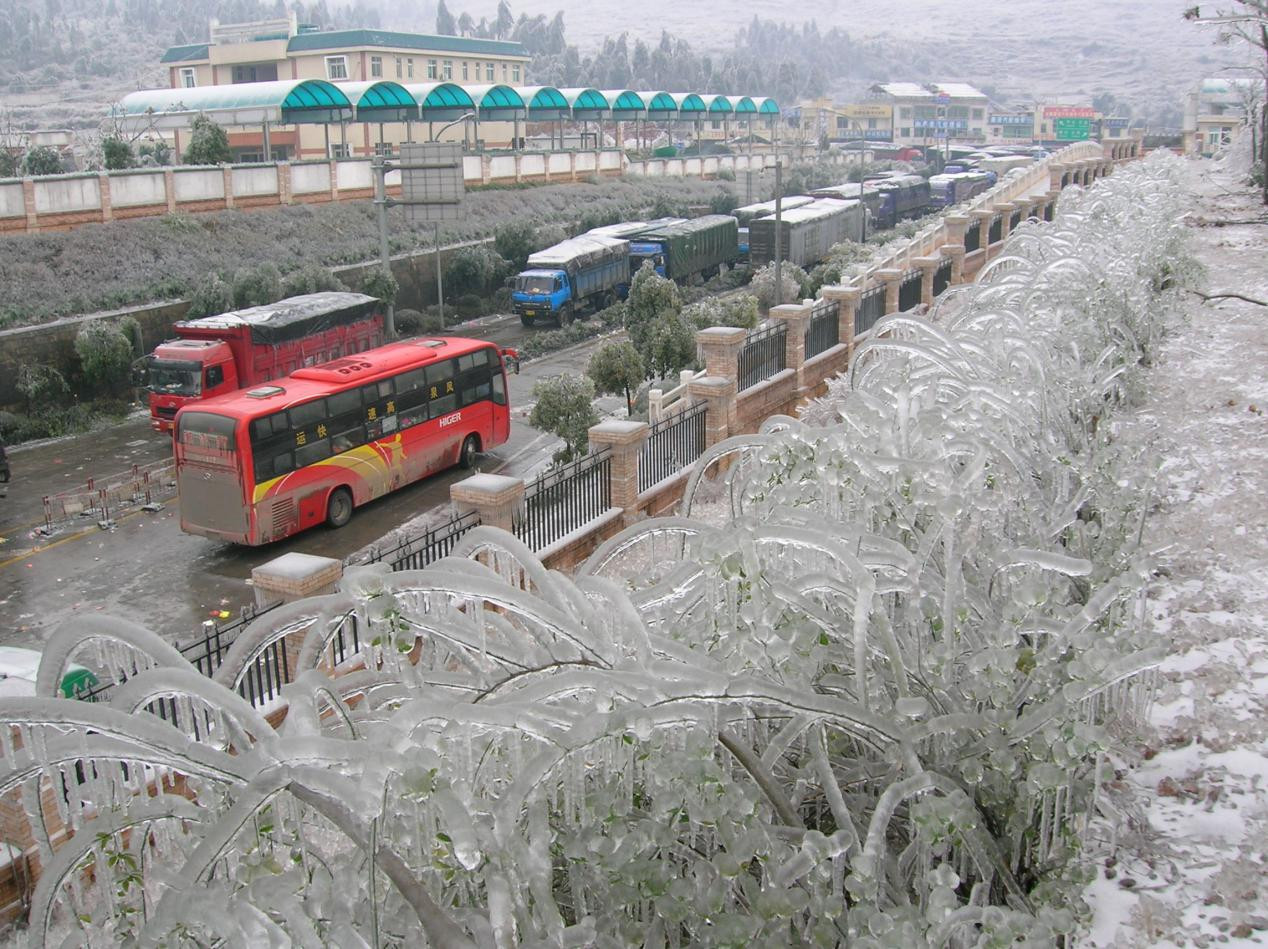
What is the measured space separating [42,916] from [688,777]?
1817mm

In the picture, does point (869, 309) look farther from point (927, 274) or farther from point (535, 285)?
point (535, 285)

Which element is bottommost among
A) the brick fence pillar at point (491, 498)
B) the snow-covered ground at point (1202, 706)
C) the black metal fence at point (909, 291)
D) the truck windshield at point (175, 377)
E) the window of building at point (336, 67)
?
the truck windshield at point (175, 377)

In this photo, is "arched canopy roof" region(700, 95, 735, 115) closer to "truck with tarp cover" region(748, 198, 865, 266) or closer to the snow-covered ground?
"truck with tarp cover" region(748, 198, 865, 266)

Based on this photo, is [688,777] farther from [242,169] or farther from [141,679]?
[242,169]

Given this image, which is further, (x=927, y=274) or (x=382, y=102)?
(x=382, y=102)

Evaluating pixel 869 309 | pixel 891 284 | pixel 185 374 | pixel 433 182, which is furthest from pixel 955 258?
pixel 185 374

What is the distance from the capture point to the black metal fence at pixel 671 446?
12969 millimetres

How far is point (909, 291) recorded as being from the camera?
2092cm

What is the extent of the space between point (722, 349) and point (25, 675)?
8576 millimetres

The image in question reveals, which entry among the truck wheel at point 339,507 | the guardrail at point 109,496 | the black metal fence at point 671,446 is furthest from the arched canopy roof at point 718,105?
the black metal fence at point 671,446

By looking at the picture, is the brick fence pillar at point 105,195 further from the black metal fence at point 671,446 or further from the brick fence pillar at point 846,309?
the black metal fence at point 671,446

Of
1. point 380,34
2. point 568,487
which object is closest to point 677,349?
point 568,487

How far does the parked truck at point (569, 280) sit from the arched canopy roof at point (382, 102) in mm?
15130

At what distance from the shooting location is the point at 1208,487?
809 cm
